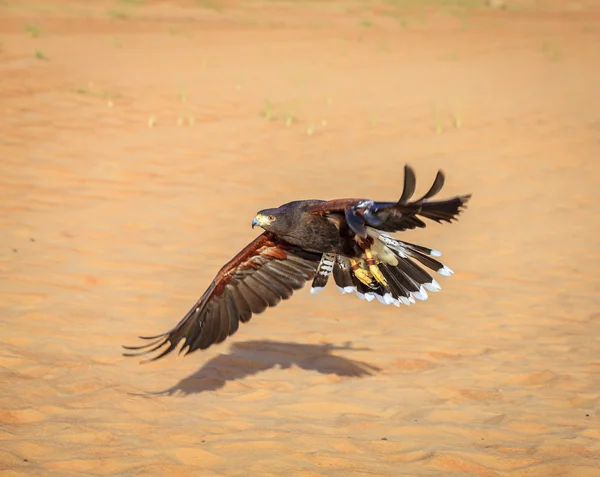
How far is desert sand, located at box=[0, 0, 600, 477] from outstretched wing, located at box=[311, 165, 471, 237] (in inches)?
51.8

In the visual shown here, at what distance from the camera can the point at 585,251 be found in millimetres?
9070

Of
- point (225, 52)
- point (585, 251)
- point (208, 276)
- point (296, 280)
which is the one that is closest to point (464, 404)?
point (296, 280)

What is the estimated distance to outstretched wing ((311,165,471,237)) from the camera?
15.3 feet

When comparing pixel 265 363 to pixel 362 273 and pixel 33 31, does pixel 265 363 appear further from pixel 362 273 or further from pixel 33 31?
pixel 33 31

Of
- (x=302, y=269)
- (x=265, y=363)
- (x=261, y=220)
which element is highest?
(x=261, y=220)

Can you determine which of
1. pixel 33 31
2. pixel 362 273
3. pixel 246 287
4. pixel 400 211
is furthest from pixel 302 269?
pixel 33 31

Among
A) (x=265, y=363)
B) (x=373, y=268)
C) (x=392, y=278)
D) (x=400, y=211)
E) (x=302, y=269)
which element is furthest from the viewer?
(x=265, y=363)

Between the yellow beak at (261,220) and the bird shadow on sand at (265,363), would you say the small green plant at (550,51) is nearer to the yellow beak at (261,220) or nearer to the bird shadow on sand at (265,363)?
the bird shadow on sand at (265,363)

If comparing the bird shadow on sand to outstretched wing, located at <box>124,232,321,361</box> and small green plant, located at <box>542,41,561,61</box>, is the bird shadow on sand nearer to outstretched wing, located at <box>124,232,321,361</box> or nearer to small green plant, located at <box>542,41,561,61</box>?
outstretched wing, located at <box>124,232,321,361</box>

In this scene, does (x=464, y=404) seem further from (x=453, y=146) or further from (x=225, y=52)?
(x=225, y=52)

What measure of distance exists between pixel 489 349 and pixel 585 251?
2724 mm

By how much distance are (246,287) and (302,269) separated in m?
0.44

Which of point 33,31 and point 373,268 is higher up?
point 33,31

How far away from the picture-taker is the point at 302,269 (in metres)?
6.40
